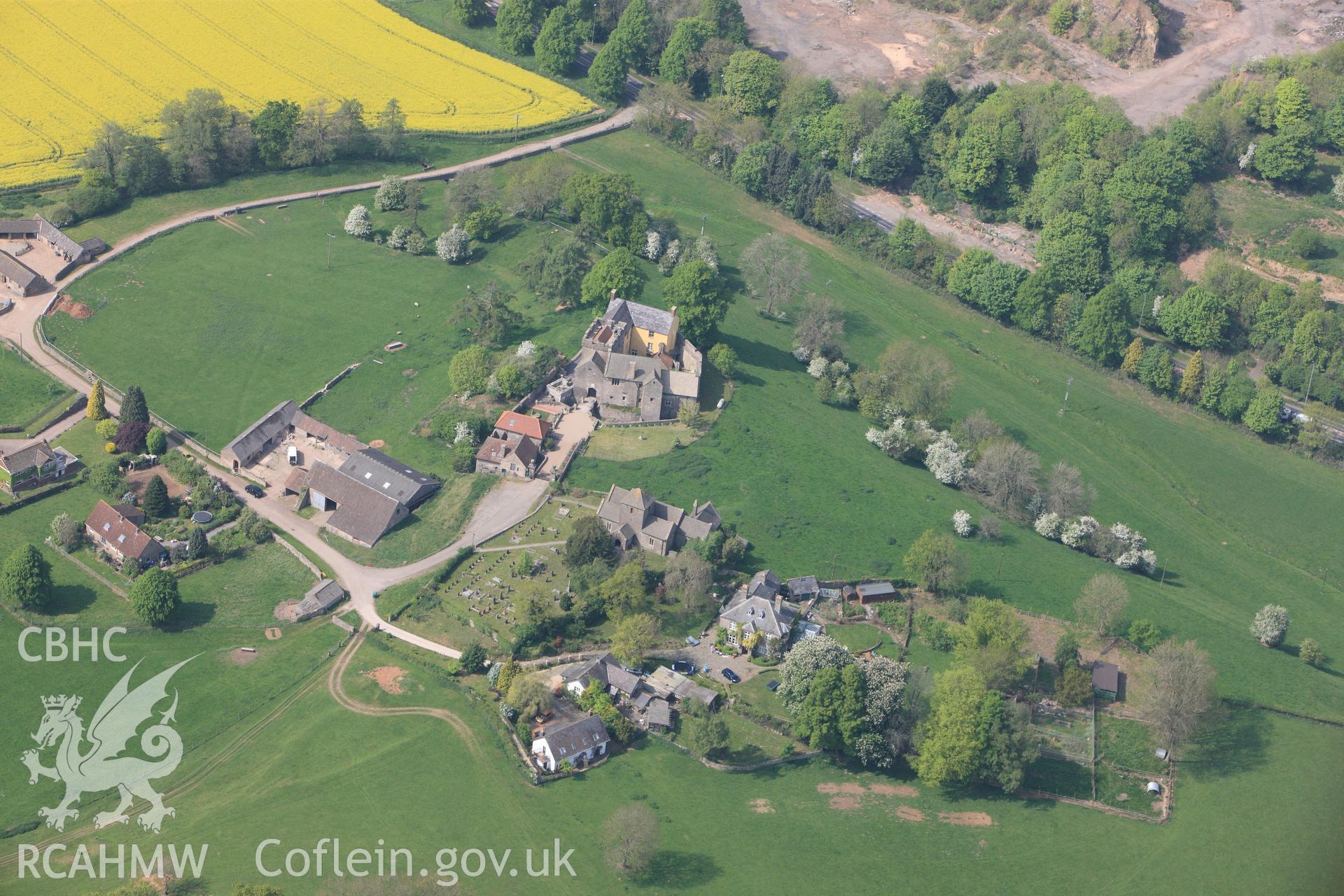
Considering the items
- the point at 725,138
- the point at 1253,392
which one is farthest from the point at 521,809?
the point at 725,138

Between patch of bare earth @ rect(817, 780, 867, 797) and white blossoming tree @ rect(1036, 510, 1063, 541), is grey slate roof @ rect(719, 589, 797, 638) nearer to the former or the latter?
patch of bare earth @ rect(817, 780, 867, 797)

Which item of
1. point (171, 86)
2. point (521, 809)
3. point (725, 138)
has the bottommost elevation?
point (521, 809)

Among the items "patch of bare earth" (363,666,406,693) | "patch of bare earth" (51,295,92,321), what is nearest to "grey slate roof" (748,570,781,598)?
"patch of bare earth" (363,666,406,693)

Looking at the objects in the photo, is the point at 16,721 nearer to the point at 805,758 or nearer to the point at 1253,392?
the point at 805,758

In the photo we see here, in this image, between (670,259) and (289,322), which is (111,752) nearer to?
(289,322)

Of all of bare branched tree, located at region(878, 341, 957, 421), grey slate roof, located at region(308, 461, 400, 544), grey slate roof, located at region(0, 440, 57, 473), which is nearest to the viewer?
grey slate roof, located at region(308, 461, 400, 544)

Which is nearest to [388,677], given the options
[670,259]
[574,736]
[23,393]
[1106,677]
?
[574,736]
